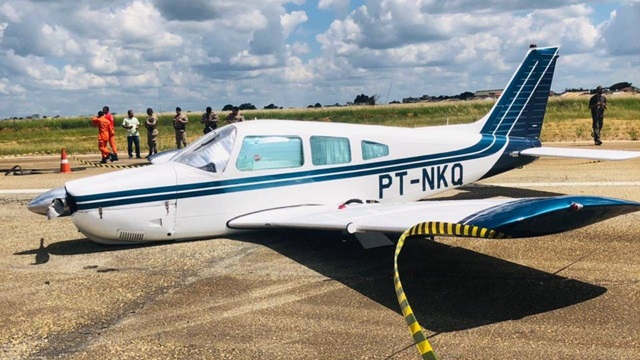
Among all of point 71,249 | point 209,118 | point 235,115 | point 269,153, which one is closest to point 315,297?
point 269,153

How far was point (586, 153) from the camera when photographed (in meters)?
9.24

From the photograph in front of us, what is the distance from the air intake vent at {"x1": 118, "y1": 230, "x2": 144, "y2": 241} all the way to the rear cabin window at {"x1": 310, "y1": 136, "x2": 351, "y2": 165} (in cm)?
248

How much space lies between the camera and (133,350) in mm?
4211

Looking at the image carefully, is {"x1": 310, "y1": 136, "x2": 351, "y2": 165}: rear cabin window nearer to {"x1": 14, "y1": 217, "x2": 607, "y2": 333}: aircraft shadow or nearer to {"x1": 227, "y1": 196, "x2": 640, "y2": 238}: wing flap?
{"x1": 227, "y1": 196, "x2": 640, "y2": 238}: wing flap

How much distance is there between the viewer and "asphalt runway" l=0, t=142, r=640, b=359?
13.8ft

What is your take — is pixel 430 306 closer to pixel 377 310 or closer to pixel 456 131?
pixel 377 310

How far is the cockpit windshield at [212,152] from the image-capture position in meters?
7.01

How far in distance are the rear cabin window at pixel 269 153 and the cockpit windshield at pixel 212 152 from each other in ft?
0.64

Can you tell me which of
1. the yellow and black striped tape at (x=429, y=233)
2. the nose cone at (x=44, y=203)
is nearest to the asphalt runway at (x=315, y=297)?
the yellow and black striped tape at (x=429, y=233)

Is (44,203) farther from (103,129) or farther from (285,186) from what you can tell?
(103,129)

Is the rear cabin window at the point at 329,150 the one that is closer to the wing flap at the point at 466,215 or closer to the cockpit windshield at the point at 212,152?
the wing flap at the point at 466,215

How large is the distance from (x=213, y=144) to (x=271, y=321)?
3.22 m

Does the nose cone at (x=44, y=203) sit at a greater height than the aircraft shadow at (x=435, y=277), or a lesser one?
greater

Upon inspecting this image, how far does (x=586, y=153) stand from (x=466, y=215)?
5.44 meters
